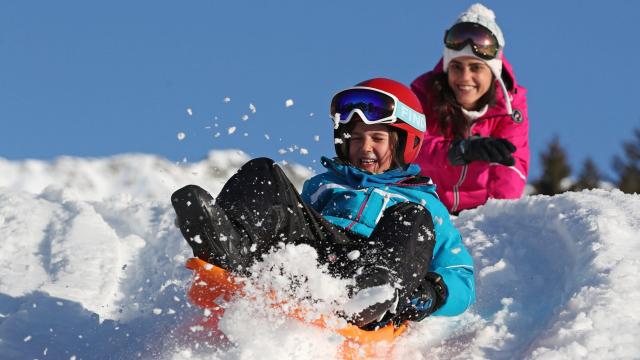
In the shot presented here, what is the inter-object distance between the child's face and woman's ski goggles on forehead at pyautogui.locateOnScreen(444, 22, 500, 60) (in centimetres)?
231

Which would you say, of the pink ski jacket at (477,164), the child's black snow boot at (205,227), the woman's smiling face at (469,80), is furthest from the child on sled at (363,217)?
the woman's smiling face at (469,80)

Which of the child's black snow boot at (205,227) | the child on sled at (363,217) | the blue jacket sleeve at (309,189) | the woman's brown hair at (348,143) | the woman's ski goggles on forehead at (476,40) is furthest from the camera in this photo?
the woman's ski goggles on forehead at (476,40)

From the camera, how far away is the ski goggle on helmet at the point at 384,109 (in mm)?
5164

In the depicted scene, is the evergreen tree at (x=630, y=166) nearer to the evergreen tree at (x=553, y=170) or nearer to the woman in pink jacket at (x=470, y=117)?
the evergreen tree at (x=553, y=170)

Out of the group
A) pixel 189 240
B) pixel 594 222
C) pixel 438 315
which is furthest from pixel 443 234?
pixel 189 240

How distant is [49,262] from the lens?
615 centimetres

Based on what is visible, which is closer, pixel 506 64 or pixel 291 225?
pixel 291 225

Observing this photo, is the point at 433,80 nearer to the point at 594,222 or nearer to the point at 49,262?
the point at 594,222

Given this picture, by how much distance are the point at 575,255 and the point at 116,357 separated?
2212 mm

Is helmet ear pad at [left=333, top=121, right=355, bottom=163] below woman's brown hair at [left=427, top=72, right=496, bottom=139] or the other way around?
the other way around

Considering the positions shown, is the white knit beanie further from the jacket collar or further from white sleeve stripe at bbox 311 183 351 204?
white sleeve stripe at bbox 311 183 351 204

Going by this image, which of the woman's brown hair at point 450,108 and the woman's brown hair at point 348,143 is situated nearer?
the woman's brown hair at point 348,143

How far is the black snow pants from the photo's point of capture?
380 centimetres

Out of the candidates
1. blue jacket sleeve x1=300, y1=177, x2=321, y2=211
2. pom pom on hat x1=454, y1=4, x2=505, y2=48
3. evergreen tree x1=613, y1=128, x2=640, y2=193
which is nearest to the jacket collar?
blue jacket sleeve x1=300, y1=177, x2=321, y2=211
